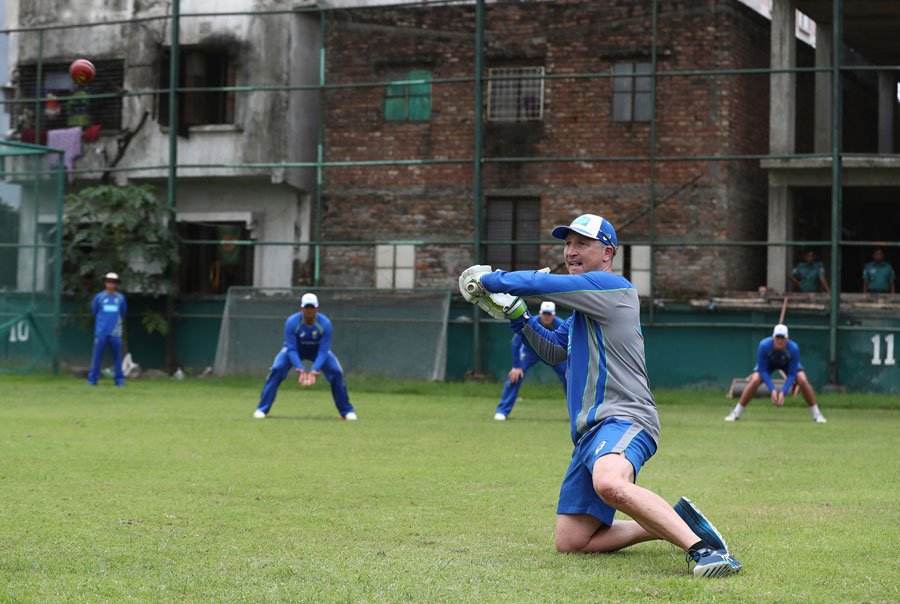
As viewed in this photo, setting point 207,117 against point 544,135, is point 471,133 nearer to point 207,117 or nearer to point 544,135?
point 544,135

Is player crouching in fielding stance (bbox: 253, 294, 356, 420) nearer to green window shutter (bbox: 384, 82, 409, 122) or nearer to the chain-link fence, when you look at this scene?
the chain-link fence

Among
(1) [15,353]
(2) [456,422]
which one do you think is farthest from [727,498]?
(1) [15,353]

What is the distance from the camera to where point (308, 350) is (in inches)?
799

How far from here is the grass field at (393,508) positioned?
7.09 meters

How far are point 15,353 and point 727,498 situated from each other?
2186 centimetres

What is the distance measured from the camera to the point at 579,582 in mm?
7148

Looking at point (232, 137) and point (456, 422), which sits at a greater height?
point (232, 137)

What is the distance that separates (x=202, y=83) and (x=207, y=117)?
2.86ft

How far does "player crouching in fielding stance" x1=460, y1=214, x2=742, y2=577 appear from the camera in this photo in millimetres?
7738

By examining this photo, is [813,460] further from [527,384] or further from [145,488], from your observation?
[527,384]

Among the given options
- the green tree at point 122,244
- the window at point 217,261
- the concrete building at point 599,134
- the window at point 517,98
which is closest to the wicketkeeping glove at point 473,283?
the concrete building at point 599,134

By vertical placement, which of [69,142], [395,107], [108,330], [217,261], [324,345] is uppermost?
[395,107]

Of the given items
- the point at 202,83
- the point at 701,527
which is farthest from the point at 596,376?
the point at 202,83

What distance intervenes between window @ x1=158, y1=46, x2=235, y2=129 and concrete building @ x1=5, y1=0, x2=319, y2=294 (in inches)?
1.0
